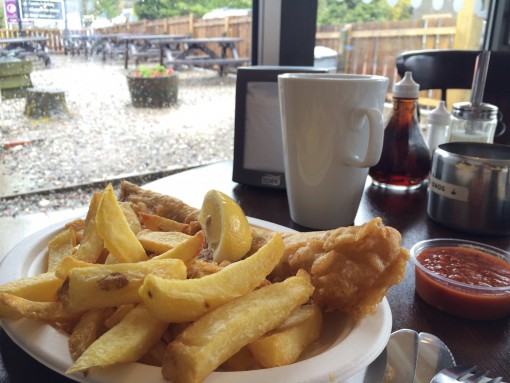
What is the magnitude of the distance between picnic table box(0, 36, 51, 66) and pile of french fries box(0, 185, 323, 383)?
1.47 m

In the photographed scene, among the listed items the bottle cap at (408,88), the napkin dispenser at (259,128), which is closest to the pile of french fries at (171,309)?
the napkin dispenser at (259,128)

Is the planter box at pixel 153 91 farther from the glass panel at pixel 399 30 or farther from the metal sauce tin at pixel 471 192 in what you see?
the metal sauce tin at pixel 471 192

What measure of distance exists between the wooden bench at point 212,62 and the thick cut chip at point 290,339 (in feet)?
6.34

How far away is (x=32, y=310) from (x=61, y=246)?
19cm

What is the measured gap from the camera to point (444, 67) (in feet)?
7.63

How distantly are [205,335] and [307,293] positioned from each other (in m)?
0.14

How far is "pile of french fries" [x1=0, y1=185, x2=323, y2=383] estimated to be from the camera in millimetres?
464

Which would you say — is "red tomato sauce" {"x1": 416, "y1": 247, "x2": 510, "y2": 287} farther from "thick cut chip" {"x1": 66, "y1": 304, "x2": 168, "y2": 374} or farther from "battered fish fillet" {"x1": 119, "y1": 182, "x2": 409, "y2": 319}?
"thick cut chip" {"x1": 66, "y1": 304, "x2": 168, "y2": 374}

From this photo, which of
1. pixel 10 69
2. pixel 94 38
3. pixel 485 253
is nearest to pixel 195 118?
pixel 94 38

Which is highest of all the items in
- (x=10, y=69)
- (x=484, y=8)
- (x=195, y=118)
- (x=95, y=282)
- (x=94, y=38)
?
(x=484, y=8)

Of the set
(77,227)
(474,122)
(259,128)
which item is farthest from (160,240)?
(474,122)

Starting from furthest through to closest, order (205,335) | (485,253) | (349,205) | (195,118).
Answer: (195,118) → (349,205) → (485,253) → (205,335)

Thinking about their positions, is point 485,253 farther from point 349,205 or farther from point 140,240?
point 140,240

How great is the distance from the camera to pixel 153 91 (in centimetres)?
244
